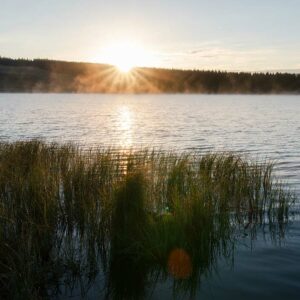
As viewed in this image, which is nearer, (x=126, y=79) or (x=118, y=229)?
(x=118, y=229)

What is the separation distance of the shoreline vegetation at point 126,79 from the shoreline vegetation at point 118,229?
162307 mm

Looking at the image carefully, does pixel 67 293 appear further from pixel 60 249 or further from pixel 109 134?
pixel 109 134

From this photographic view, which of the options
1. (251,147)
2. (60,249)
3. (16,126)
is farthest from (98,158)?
(16,126)

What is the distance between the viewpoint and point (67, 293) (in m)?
7.25

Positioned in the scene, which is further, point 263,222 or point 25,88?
point 25,88

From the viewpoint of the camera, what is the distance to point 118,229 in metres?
8.72

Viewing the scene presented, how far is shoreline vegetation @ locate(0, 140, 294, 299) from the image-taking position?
7.41 meters

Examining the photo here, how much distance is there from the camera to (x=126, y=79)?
183375 millimetres

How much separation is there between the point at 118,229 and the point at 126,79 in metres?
177

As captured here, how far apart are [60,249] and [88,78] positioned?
18873cm

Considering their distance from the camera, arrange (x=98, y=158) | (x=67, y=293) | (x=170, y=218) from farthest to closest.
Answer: (x=98, y=158) → (x=170, y=218) → (x=67, y=293)

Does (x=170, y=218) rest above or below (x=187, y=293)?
above

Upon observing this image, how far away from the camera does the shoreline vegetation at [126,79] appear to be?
171 meters

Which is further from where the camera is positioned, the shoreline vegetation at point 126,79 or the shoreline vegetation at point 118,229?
the shoreline vegetation at point 126,79
